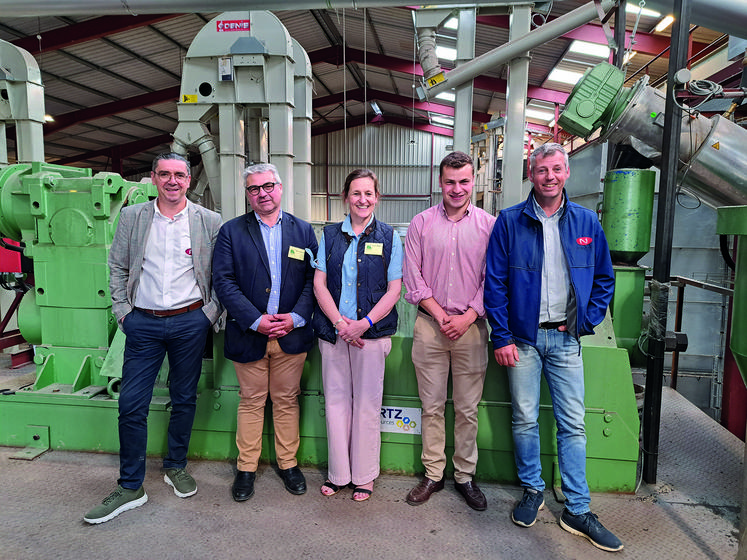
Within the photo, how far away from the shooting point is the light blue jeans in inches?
80.2

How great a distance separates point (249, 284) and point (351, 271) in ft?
1.61

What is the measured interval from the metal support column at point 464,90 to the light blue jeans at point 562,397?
2.17m

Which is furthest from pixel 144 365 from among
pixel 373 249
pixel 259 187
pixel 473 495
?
pixel 473 495

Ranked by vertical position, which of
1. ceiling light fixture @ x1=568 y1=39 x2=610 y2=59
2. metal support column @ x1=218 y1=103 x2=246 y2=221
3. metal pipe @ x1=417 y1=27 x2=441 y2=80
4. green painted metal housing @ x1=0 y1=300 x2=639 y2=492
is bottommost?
green painted metal housing @ x1=0 y1=300 x2=639 y2=492

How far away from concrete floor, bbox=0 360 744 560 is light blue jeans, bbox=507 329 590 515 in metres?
0.24

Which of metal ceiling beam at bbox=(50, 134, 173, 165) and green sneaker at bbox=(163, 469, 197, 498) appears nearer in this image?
green sneaker at bbox=(163, 469, 197, 498)

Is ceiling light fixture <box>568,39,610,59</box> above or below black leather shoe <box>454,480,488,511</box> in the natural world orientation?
above

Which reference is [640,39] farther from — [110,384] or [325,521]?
[110,384]

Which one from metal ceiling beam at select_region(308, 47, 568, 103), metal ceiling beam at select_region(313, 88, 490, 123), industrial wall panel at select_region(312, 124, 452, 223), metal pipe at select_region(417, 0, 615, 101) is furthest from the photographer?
industrial wall panel at select_region(312, 124, 452, 223)

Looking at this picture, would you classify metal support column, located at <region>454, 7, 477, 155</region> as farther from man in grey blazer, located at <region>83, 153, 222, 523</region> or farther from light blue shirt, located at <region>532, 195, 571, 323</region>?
man in grey blazer, located at <region>83, 153, 222, 523</region>

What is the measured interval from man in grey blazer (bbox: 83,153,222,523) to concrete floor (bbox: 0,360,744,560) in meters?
0.21

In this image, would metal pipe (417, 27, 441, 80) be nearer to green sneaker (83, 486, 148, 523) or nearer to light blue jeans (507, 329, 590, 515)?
light blue jeans (507, 329, 590, 515)

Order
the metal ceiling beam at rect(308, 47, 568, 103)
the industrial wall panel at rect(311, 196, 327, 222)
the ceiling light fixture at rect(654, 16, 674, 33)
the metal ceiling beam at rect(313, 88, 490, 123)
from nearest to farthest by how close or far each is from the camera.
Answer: the ceiling light fixture at rect(654, 16, 674, 33)
the metal ceiling beam at rect(308, 47, 568, 103)
the metal ceiling beam at rect(313, 88, 490, 123)
the industrial wall panel at rect(311, 196, 327, 222)

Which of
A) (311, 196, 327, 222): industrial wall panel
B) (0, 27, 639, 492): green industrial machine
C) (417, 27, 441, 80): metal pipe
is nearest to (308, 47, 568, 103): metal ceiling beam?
(417, 27, 441, 80): metal pipe
